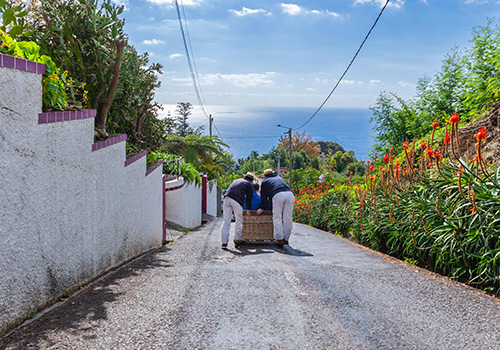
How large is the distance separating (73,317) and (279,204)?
541cm

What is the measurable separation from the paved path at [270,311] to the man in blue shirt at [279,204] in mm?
2144

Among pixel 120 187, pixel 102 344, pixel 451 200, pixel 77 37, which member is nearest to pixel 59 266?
pixel 102 344

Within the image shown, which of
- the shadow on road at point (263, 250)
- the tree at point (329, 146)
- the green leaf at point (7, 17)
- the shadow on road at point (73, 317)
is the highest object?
the tree at point (329, 146)

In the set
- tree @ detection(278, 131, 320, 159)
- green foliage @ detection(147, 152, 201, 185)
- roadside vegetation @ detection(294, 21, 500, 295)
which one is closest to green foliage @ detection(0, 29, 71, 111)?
roadside vegetation @ detection(294, 21, 500, 295)

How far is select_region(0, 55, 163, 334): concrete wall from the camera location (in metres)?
3.79

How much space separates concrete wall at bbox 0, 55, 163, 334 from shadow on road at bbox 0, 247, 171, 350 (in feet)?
0.53

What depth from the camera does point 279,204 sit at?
9.04 m

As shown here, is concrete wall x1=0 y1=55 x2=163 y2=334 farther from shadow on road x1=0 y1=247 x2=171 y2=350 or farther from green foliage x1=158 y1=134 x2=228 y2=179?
green foliage x1=158 y1=134 x2=228 y2=179

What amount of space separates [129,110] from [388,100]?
13805 mm

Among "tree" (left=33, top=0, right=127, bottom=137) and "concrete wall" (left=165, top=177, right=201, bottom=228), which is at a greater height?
"tree" (left=33, top=0, right=127, bottom=137)

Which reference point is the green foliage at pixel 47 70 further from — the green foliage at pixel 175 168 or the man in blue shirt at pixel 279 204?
the green foliage at pixel 175 168

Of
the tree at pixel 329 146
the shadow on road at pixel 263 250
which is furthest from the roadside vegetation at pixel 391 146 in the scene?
the tree at pixel 329 146

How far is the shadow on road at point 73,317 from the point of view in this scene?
3.61 m

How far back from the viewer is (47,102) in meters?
4.73
